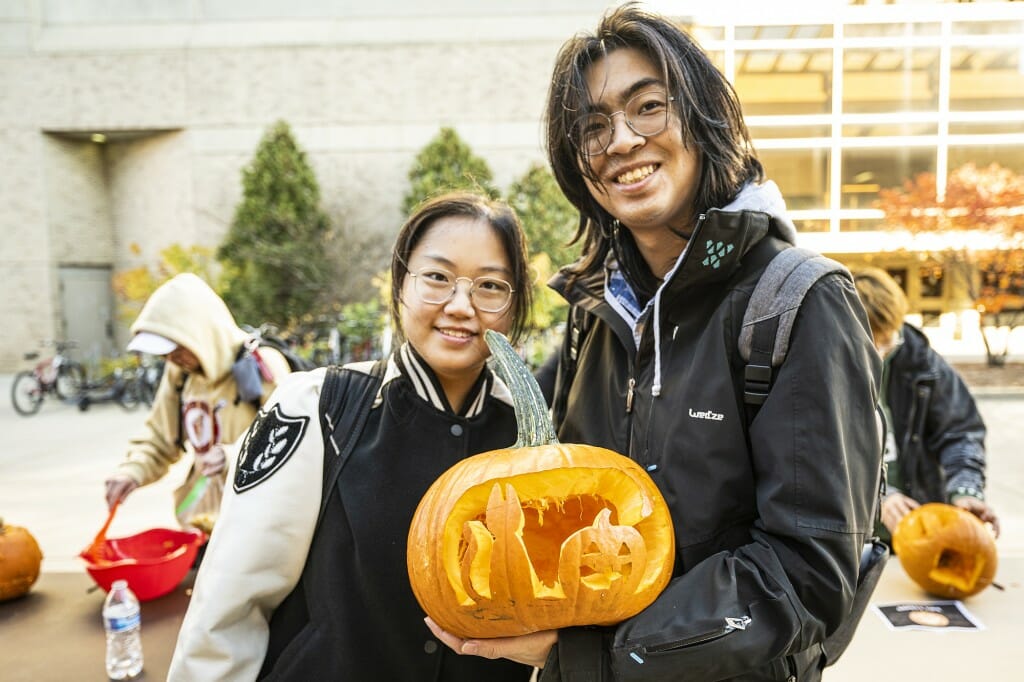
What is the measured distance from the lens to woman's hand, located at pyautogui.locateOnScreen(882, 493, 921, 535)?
2.40 m

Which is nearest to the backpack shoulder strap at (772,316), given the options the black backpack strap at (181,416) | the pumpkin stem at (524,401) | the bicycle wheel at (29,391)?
the pumpkin stem at (524,401)

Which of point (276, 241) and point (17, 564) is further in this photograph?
point (276, 241)

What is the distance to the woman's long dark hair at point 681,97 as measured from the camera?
1.31 meters

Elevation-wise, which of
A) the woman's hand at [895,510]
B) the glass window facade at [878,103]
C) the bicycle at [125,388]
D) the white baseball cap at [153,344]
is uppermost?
the glass window facade at [878,103]

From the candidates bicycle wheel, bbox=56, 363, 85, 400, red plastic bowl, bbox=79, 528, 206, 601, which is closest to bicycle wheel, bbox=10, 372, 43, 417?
bicycle wheel, bbox=56, 363, 85, 400

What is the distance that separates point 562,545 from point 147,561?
1.59 metres

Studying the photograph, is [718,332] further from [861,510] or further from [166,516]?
[166,516]

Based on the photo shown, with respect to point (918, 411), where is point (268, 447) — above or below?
above

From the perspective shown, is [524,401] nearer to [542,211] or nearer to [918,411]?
[918,411]

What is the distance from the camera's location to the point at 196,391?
2832 mm

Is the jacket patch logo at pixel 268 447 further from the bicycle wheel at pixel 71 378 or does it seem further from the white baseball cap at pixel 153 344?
the bicycle wheel at pixel 71 378

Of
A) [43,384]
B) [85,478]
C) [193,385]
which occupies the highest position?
[193,385]

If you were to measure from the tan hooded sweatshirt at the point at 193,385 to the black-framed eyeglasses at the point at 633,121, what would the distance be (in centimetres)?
198

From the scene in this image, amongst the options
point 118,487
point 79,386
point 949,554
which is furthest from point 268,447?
point 79,386
